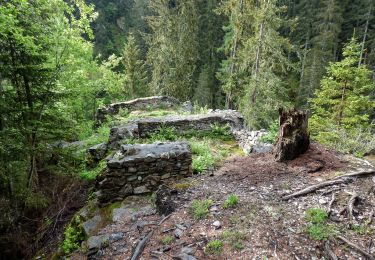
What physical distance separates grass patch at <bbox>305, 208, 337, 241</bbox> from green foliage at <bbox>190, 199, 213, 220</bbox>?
1673 millimetres

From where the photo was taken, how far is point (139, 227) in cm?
488

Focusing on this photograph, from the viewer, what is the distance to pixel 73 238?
5.26m

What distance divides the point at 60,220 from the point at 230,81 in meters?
13.1

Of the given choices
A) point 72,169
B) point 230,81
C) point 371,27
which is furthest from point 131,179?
point 371,27

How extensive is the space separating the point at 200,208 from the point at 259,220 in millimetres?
1057

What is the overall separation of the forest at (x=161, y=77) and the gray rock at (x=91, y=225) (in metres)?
1.82

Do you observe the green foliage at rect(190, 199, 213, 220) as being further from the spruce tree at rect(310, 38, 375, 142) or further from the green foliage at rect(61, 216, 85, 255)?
the spruce tree at rect(310, 38, 375, 142)

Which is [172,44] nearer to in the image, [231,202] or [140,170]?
[140,170]

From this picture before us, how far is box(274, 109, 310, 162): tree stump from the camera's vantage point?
6.34 m

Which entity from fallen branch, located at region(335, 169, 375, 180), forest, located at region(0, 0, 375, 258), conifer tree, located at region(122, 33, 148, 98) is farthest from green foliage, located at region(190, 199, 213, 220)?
conifer tree, located at region(122, 33, 148, 98)

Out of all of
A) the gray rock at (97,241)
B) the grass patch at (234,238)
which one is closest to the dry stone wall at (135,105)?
the gray rock at (97,241)

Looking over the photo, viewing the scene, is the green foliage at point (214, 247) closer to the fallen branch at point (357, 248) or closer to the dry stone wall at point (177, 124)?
the fallen branch at point (357, 248)

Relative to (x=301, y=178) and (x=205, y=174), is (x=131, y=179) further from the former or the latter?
(x=301, y=178)

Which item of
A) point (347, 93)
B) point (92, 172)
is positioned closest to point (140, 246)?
point (92, 172)
